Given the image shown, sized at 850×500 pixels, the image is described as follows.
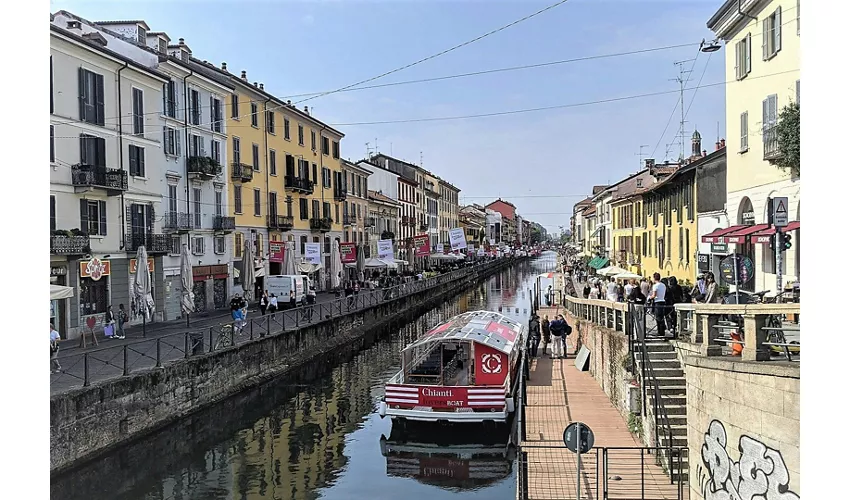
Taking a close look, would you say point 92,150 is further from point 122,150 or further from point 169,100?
point 169,100

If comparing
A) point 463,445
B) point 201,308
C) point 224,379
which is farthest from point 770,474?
point 201,308

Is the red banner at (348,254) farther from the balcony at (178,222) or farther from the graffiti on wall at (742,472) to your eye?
the graffiti on wall at (742,472)

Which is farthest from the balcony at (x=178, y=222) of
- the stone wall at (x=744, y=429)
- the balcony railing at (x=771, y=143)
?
the stone wall at (x=744, y=429)

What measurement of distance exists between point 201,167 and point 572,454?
84.6 ft

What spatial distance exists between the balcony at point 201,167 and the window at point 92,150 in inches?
308

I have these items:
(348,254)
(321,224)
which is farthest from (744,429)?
(321,224)

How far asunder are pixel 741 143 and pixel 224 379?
1627 cm

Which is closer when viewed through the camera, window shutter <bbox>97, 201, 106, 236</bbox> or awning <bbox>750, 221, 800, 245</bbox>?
awning <bbox>750, 221, 800, 245</bbox>

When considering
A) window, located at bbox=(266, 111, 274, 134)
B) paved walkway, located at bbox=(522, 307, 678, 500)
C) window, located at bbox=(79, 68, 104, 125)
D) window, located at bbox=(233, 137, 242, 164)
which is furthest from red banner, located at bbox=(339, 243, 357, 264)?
paved walkway, located at bbox=(522, 307, 678, 500)

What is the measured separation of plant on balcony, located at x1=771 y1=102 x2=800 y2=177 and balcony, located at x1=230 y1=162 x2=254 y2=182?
29137mm

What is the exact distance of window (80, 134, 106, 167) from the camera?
24656 millimetres

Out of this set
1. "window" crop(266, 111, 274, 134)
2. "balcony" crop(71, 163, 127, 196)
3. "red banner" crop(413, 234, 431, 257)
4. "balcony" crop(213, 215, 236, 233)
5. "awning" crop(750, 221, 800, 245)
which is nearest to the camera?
"awning" crop(750, 221, 800, 245)

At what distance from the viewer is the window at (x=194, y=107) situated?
3388cm

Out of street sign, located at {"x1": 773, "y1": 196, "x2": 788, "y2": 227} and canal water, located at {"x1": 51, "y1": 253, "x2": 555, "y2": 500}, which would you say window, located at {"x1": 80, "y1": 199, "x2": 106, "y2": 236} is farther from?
street sign, located at {"x1": 773, "y1": 196, "x2": 788, "y2": 227}
